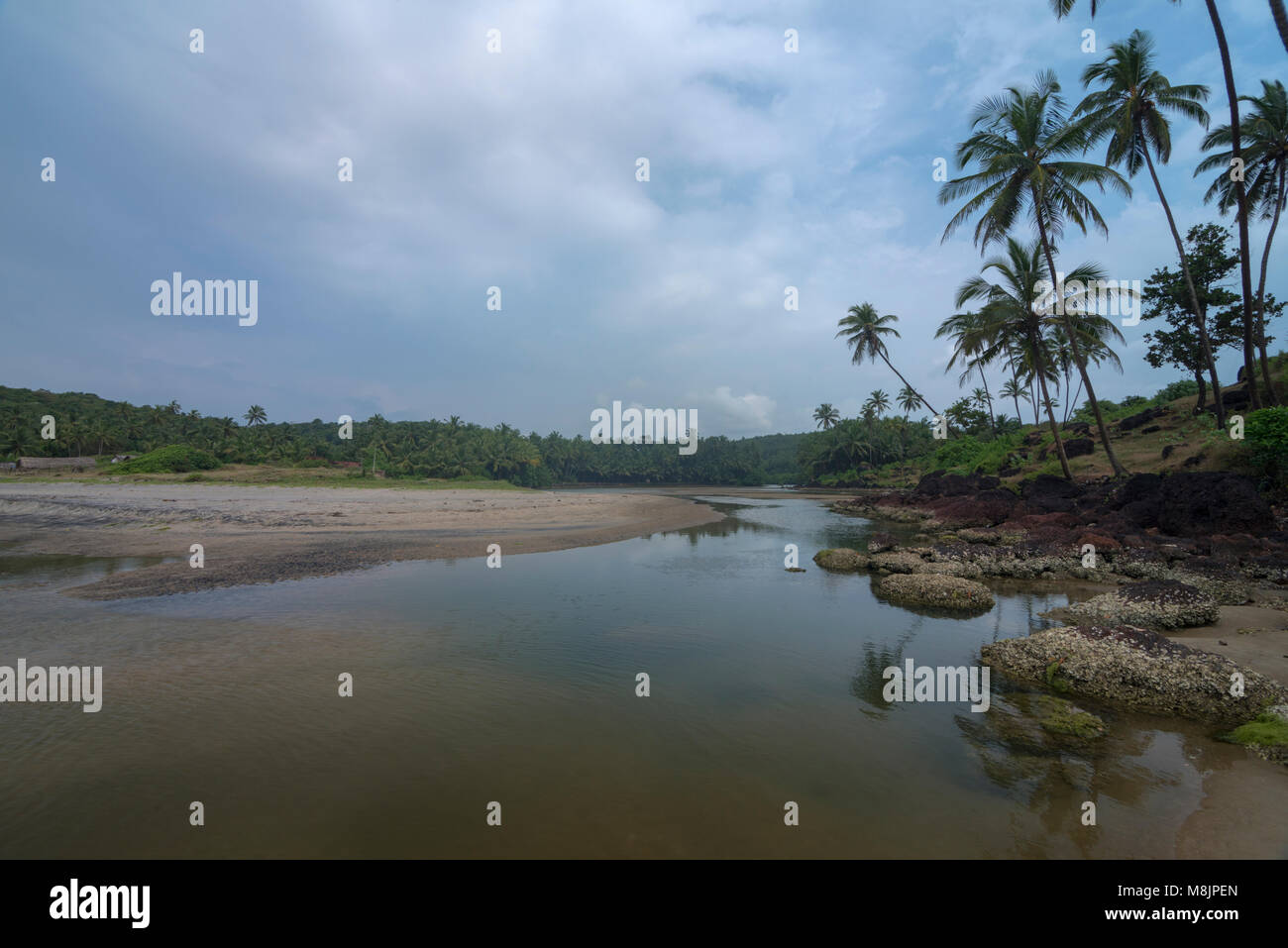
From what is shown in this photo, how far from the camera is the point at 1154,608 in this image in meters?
10.8

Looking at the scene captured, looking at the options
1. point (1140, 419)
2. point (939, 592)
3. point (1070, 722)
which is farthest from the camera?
point (1140, 419)

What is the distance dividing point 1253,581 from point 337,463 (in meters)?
87.1

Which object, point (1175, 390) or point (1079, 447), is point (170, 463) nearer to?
point (1079, 447)

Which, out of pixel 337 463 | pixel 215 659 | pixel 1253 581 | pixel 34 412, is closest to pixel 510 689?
pixel 215 659

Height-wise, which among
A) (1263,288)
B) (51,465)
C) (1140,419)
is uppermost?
(1263,288)

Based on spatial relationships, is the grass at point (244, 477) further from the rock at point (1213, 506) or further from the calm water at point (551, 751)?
the rock at point (1213, 506)

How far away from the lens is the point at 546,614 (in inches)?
491

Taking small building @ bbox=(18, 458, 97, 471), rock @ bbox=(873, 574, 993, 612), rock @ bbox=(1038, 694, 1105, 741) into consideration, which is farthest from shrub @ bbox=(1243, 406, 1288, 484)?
small building @ bbox=(18, 458, 97, 471)

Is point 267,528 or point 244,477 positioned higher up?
point 244,477

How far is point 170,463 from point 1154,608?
75077 millimetres

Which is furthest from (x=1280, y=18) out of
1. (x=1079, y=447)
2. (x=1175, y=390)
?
(x=1175, y=390)

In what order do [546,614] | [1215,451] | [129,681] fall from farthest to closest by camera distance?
1. [1215,451]
2. [546,614]
3. [129,681]
